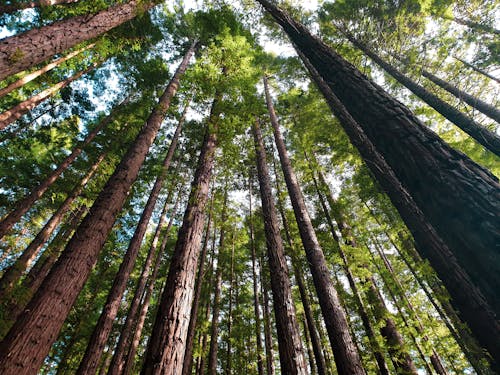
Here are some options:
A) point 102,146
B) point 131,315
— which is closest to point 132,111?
point 102,146

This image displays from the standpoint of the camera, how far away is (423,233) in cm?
129

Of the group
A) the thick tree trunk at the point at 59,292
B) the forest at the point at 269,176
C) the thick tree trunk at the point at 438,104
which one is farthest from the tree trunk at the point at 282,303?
the thick tree trunk at the point at 438,104

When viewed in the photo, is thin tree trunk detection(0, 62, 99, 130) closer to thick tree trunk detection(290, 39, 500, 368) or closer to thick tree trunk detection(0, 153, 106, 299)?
thick tree trunk detection(0, 153, 106, 299)

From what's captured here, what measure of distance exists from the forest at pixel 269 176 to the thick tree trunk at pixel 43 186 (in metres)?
0.10

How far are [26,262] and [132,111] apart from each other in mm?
7605

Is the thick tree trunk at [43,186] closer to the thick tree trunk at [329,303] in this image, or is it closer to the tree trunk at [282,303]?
the tree trunk at [282,303]

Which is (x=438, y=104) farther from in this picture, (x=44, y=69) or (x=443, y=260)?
(x=44, y=69)

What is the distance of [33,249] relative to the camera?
9.44 m

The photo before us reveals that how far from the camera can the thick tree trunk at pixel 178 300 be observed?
296 cm

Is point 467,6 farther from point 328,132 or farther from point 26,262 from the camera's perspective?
point 26,262

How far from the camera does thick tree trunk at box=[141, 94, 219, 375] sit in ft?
9.71

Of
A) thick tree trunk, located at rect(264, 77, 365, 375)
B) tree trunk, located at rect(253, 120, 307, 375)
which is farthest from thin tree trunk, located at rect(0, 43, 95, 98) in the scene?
thick tree trunk, located at rect(264, 77, 365, 375)

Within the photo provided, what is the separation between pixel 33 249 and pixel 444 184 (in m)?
13.0

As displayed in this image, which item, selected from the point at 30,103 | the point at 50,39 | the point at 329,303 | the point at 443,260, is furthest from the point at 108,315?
the point at 30,103
